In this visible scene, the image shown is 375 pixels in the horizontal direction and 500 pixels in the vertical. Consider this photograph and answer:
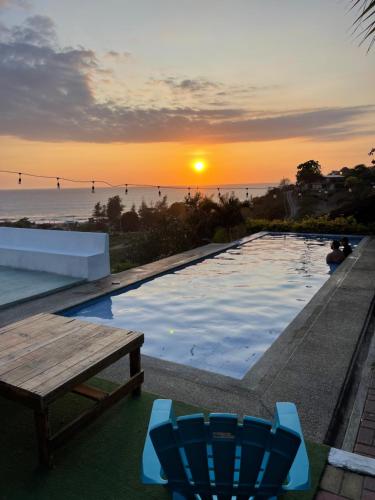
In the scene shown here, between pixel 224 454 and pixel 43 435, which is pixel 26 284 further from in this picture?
pixel 224 454

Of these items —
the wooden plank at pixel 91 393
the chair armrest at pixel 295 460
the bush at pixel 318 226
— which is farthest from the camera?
the bush at pixel 318 226

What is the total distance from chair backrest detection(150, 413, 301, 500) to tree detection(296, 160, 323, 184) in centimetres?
4334

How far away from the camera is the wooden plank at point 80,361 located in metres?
2.49

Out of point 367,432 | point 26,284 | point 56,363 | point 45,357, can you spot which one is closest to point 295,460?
point 367,432

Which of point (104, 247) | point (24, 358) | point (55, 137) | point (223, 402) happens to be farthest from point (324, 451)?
point (55, 137)

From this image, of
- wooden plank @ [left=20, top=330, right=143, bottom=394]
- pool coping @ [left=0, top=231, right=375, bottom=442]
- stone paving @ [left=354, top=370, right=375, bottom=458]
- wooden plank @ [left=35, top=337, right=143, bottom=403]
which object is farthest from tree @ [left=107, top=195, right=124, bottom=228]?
stone paving @ [left=354, top=370, right=375, bottom=458]

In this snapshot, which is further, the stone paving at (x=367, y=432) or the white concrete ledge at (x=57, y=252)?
the white concrete ledge at (x=57, y=252)

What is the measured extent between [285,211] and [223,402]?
27.5 m

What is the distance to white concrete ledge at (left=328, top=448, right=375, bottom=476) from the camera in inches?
101

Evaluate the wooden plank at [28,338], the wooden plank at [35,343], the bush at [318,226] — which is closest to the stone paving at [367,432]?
the wooden plank at [35,343]

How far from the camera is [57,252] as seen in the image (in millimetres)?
8891

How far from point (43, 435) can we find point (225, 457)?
4.92 feet

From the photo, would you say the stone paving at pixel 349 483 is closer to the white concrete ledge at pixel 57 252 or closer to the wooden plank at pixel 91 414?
the wooden plank at pixel 91 414

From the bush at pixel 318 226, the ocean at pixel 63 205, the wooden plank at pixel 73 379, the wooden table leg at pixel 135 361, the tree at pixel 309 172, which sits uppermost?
the tree at pixel 309 172
